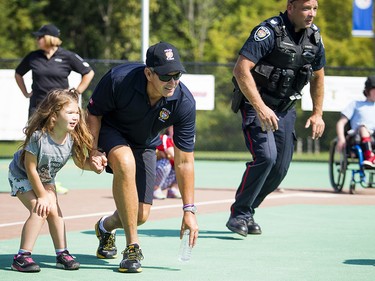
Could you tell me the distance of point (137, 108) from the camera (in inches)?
264

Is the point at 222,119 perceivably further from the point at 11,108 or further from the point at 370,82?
the point at 370,82

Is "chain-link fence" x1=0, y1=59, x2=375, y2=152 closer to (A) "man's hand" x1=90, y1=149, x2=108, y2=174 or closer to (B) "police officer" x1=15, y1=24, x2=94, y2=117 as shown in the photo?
(B) "police officer" x1=15, y1=24, x2=94, y2=117

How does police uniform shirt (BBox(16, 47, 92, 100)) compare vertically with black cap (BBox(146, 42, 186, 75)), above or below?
below

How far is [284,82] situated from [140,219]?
6.93 ft

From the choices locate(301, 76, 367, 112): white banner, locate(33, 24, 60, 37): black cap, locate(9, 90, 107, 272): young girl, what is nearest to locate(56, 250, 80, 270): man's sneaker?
locate(9, 90, 107, 272): young girl

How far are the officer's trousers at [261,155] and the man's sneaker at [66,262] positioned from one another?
238cm

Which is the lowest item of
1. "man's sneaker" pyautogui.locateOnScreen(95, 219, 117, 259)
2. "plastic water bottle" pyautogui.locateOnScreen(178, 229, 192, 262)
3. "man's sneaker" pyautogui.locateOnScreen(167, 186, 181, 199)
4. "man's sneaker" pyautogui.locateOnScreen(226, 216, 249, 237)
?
"man's sneaker" pyautogui.locateOnScreen(167, 186, 181, 199)

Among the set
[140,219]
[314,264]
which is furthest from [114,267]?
[314,264]

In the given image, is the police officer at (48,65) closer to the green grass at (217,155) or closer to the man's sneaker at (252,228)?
the man's sneaker at (252,228)

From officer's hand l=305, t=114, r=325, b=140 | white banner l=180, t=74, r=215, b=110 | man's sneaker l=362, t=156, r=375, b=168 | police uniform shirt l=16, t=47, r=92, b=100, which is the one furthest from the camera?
white banner l=180, t=74, r=215, b=110

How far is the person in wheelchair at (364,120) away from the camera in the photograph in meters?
12.8

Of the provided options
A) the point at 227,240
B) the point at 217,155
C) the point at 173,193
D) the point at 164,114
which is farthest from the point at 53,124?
the point at 217,155

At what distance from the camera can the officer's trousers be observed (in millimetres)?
8570

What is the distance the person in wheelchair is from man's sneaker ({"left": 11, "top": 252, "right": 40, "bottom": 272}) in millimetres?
6925
